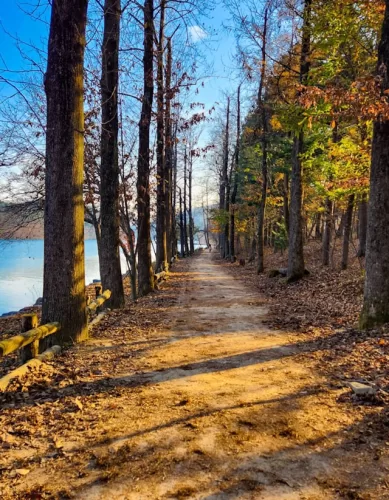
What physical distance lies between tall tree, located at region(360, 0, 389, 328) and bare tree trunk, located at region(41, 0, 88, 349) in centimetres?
492

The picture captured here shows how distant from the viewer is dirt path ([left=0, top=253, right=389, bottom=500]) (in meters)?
2.62

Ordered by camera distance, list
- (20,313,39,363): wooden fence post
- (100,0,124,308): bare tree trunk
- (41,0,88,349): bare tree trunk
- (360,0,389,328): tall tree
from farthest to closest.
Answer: (100,0,124,308): bare tree trunk, (360,0,389,328): tall tree, (41,0,88,349): bare tree trunk, (20,313,39,363): wooden fence post

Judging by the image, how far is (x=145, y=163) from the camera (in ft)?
38.3

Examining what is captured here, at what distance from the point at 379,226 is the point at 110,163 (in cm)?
625

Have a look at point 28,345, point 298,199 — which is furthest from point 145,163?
point 28,345

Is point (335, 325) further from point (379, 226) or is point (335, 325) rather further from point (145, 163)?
point (145, 163)

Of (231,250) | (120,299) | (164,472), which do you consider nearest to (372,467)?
(164,472)

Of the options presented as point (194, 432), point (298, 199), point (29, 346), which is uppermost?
point (298, 199)

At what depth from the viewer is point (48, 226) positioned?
5.75 m

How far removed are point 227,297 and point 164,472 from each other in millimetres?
8352

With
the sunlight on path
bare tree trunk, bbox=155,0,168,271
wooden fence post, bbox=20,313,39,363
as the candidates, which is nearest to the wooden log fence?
wooden fence post, bbox=20,313,39,363

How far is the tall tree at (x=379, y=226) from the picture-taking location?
6.16m

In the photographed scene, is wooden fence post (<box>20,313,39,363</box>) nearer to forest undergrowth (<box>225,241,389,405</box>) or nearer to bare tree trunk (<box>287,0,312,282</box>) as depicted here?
forest undergrowth (<box>225,241,389,405</box>)

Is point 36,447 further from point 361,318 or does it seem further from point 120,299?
point 120,299
